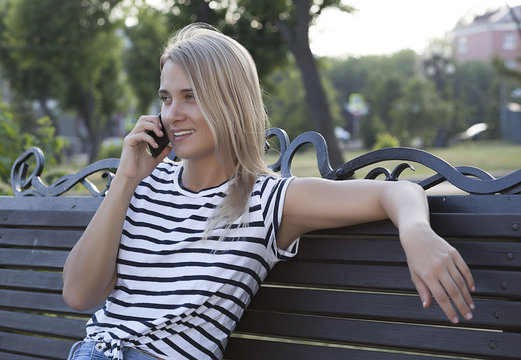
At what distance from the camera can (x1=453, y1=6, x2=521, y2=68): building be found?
8794 centimetres

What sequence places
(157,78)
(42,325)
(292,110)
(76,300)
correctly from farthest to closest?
(292,110)
(157,78)
(42,325)
(76,300)

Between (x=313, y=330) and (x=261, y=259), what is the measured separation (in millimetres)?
284

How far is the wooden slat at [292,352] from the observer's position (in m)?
2.17

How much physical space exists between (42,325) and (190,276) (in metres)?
1.06

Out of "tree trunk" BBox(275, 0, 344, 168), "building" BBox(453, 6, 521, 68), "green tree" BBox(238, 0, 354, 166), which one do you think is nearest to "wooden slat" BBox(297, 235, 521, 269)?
"green tree" BBox(238, 0, 354, 166)

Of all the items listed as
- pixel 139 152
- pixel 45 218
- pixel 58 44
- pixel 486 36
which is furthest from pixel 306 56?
pixel 486 36

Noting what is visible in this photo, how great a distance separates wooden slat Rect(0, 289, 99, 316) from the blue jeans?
1.58ft

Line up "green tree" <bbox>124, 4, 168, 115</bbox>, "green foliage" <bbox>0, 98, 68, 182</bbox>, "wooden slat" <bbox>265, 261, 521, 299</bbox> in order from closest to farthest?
"wooden slat" <bbox>265, 261, 521, 299</bbox> < "green foliage" <bbox>0, 98, 68, 182</bbox> < "green tree" <bbox>124, 4, 168, 115</bbox>

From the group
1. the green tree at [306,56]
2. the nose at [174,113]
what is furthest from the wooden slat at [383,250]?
the green tree at [306,56]

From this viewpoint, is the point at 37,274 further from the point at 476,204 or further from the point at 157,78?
the point at 157,78

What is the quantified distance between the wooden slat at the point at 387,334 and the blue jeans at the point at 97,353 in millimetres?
364

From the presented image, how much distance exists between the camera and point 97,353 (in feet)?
7.50

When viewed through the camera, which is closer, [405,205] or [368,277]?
[405,205]

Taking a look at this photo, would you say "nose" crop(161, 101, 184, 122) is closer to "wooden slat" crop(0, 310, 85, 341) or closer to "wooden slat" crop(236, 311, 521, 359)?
"wooden slat" crop(236, 311, 521, 359)
